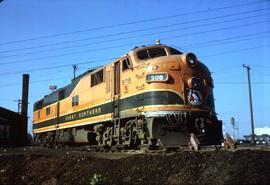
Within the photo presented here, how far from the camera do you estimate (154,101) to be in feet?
49.1

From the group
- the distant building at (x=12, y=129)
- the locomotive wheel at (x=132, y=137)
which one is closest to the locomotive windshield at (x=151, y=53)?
the locomotive wheel at (x=132, y=137)

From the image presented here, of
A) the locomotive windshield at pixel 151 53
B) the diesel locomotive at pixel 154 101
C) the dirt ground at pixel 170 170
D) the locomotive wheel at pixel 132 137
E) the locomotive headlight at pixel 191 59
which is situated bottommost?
the dirt ground at pixel 170 170

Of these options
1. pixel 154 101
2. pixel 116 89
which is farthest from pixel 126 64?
pixel 154 101

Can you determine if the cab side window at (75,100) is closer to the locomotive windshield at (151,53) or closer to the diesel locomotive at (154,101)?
the diesel locomotive at (154,101)

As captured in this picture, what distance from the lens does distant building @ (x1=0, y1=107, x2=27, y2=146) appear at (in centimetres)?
5188

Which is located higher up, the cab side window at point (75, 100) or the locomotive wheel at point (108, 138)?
the cab side window at point (75, 100)

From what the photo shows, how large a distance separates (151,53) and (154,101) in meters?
2.92

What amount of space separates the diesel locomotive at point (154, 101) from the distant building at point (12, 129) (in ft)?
116

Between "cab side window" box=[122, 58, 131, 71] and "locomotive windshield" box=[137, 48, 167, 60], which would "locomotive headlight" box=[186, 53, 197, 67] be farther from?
"cab side window" box=[122, 58, 131, 71]

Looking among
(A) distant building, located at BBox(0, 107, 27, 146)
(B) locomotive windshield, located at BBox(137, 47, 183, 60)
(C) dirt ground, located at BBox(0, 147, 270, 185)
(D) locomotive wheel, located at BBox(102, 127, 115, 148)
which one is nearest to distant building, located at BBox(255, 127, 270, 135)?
(A) distant building, located at BBox(0, 107, 27, 146)

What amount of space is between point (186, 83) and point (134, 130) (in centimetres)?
286

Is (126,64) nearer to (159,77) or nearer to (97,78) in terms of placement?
(159,77)

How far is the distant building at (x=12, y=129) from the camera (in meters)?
51.9

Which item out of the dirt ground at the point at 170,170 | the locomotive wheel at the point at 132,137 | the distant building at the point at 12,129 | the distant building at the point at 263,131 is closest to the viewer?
the dirt ground at the point at 170,170
